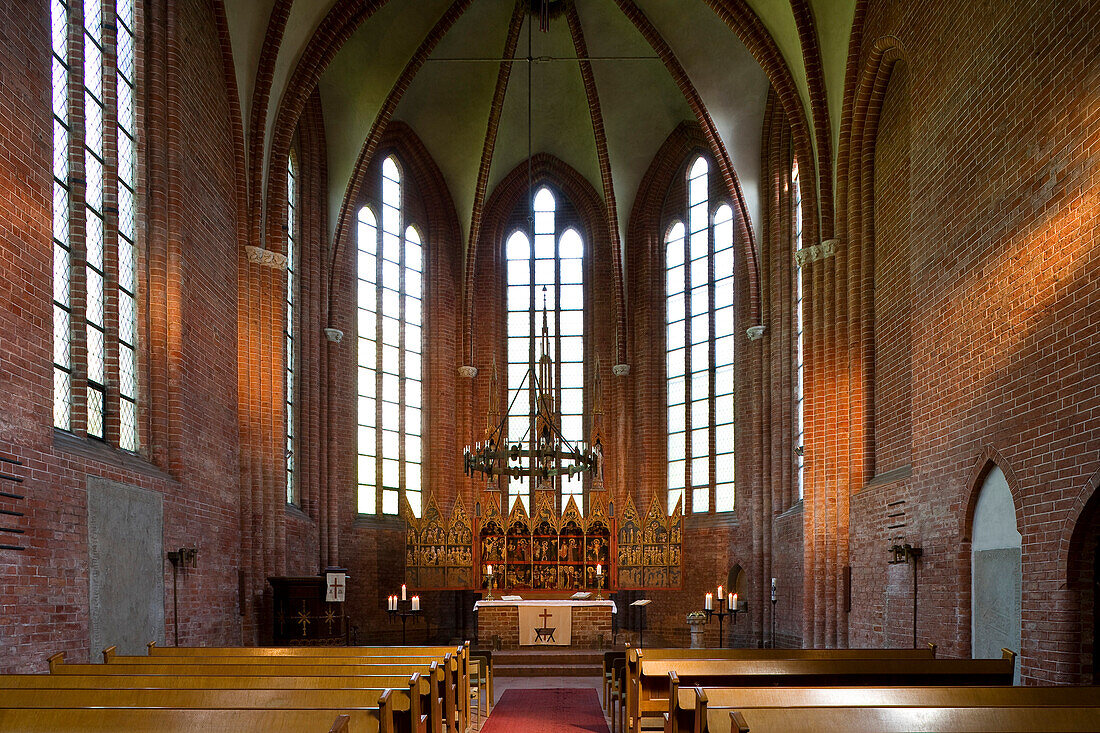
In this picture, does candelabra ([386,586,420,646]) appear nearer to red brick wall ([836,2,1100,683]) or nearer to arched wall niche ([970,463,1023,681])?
red brick wall ([836,2,1100,683])

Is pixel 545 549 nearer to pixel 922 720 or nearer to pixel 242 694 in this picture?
pixel 242 694

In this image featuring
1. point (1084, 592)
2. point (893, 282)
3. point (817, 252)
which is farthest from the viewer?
point (817, 252)

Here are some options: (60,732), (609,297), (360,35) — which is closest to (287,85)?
(360,35)

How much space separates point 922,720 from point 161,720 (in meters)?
4.21

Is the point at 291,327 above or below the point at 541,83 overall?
below

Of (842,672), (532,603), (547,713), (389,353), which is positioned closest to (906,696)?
(842,672)

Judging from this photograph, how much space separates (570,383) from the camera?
25297 mm

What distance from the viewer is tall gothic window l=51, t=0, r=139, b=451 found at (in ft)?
37.5

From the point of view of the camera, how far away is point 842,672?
30.4 ft

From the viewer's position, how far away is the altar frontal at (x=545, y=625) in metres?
19.4

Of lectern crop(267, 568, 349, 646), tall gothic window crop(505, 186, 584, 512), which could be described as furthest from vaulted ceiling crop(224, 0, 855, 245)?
lectern crop(267, 568, 349, 646)

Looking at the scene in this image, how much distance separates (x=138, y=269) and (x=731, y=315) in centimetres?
1321

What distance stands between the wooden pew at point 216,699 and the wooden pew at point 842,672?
3.10 meters

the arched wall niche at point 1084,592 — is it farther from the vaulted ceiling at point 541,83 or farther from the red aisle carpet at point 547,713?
the vaulted ceiling at point 541,83
